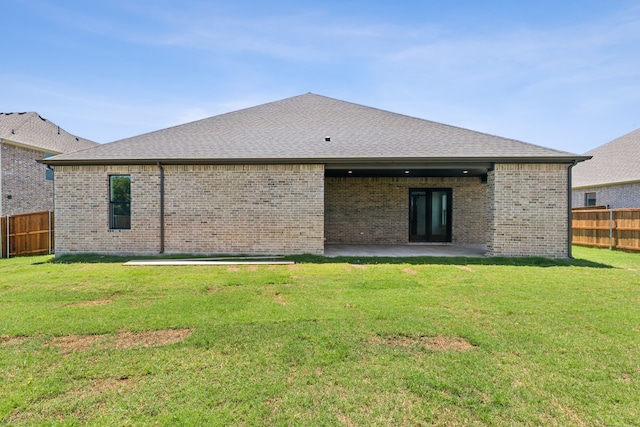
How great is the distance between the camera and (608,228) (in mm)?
12445

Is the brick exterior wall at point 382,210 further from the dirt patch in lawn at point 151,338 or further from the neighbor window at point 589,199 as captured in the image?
the neighbor window at point 589,199

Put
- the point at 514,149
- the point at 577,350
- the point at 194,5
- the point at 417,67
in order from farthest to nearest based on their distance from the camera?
the point at 417,67
the point at 514,149
the point at 194,5
the point at 577,350

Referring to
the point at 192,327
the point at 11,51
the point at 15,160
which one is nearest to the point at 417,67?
the point at 192,327

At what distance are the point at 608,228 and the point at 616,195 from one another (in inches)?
257

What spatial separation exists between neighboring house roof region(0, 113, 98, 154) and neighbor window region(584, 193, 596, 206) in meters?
31.7

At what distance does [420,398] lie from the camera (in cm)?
261

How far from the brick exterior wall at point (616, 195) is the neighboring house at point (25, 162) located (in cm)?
2931

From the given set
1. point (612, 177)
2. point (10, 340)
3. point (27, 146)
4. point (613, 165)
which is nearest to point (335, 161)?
point (10, 340)

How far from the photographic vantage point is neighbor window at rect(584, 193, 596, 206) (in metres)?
18.4

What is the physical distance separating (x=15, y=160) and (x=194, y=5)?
44.2ft

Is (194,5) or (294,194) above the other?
(194,5)

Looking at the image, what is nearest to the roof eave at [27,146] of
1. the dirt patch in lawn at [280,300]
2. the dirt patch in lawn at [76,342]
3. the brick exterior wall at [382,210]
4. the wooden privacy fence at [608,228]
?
the brick exterior wall at [382,210]

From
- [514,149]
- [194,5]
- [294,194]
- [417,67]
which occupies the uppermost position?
[194,5]

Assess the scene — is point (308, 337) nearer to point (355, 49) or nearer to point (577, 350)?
point (577, 350)
